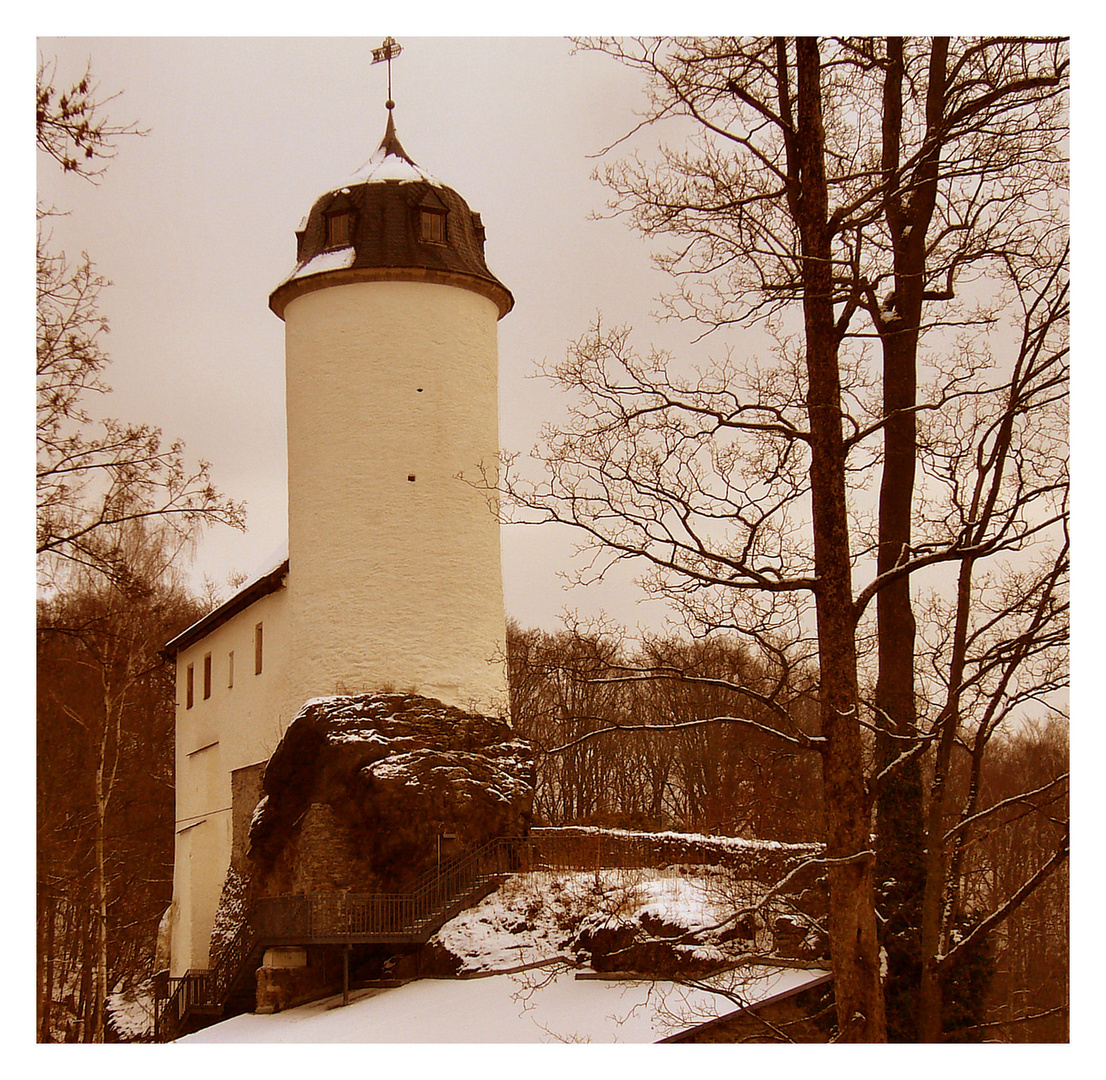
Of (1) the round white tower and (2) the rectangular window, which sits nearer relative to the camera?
(1) the round white tower

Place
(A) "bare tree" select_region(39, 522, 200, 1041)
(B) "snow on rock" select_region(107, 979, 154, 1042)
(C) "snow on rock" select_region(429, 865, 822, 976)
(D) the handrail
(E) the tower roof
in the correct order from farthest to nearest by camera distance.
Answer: (B) "snow on rock" select_region(107, 979, 154, 1042) < (E) the tower roof < (D) the handrail < (A) "bare tree" select_region(39, 522, 200, 1041) < (C) "snow on rock" select_region(429, 865, 822, 976)

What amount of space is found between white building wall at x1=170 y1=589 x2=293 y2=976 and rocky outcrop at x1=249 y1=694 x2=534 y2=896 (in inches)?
43.8

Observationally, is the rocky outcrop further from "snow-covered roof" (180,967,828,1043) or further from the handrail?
"snow-covered roof" (180,967,828,1043)

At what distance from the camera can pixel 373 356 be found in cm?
1888

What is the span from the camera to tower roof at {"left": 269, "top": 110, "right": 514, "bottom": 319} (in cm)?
1917

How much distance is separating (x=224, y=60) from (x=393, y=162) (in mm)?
9421

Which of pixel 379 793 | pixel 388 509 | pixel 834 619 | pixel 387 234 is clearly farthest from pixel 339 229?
pixel 834 619

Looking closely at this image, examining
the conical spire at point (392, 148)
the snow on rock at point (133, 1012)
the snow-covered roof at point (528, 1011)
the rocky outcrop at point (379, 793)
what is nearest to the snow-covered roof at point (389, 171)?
the conical spire at point (392, 148)

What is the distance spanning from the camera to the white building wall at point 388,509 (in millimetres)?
18500

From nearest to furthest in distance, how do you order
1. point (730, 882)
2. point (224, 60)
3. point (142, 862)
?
point (224, 60)
point (730, 882)
point (142, 862)

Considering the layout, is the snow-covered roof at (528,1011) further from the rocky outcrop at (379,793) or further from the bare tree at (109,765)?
the bare tree at (109,765)

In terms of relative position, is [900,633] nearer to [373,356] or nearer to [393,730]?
[393,730]

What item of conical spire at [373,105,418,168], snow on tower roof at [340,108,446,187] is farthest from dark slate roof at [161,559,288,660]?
conical spire at [373,105,418,168]
